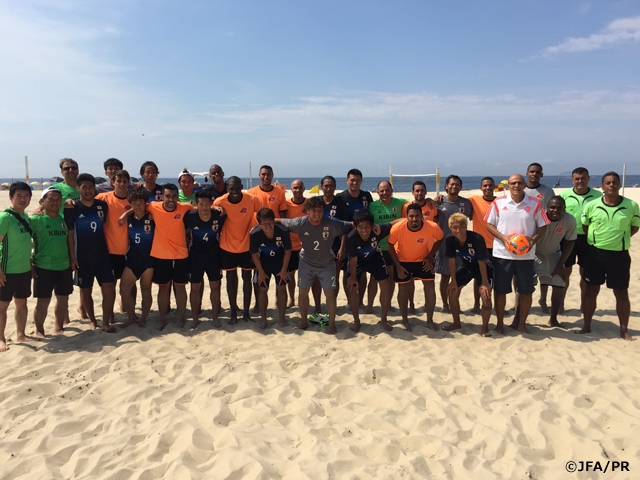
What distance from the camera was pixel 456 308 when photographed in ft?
18.9

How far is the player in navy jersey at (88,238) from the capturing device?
17.8ft

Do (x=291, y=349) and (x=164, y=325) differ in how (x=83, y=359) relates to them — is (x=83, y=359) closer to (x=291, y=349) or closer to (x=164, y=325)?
(x=164, y=325)

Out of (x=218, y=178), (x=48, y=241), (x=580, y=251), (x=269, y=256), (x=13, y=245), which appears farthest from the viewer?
(x=218, y=178)

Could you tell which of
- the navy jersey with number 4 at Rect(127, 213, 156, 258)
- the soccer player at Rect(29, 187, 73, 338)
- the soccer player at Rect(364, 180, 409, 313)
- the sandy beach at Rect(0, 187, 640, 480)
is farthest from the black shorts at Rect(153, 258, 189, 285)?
the soccer player at Rect(364, 180, 409, 313)

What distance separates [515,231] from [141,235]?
4716mm

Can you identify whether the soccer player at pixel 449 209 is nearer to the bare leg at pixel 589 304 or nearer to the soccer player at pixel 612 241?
the soccer player at pixel 612 241

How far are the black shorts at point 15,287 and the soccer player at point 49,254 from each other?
193 mm

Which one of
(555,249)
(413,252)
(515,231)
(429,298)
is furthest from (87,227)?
(555,249)

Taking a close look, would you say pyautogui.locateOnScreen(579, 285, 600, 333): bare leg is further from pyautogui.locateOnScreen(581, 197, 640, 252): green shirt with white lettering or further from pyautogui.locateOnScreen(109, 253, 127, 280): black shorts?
pyautogui.locateOnScreen(109, 253, 127, 280): black shorts

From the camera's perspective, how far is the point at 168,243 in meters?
5.66

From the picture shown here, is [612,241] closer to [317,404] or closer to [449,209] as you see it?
[449,209]

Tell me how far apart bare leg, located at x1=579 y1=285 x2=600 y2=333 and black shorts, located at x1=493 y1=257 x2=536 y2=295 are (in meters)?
0.73

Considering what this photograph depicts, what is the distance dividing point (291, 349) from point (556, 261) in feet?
12.4

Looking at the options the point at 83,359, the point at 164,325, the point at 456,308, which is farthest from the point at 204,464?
the point at 456,308
